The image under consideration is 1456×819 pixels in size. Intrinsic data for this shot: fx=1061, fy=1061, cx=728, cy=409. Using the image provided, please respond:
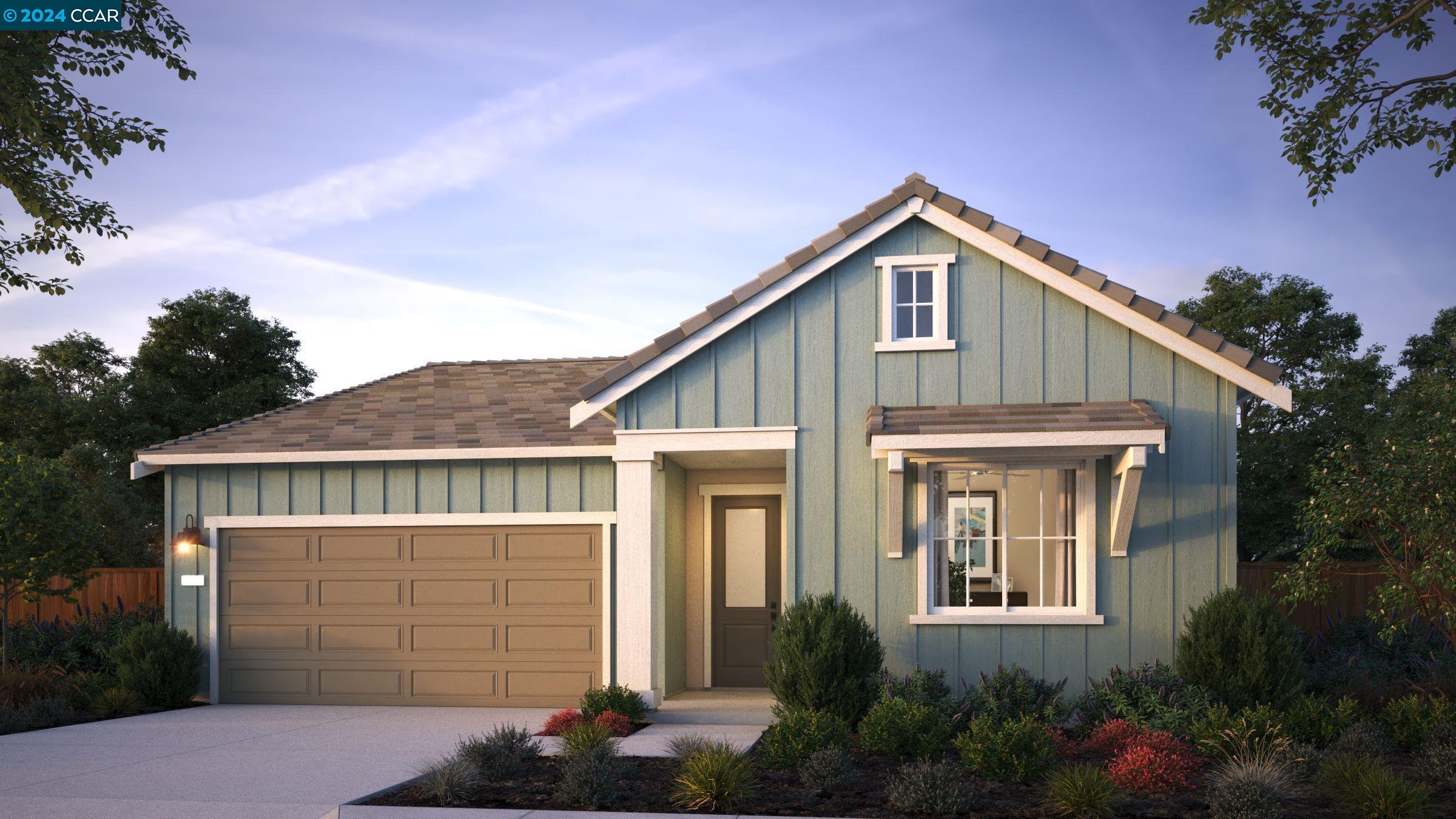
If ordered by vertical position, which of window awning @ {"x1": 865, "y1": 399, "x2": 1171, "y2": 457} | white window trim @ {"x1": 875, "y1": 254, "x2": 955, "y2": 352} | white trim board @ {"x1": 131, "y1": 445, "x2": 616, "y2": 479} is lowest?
white trim board @ {"x1": 131, "y1": 445, "x2": 616, "y2": 479}

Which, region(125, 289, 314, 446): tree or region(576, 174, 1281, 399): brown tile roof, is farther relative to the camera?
region(125, 289, 314, 446): tree

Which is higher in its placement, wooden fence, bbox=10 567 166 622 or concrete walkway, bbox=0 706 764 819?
wooden fence, bbox=10 567 166 622

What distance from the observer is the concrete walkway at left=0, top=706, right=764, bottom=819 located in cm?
706

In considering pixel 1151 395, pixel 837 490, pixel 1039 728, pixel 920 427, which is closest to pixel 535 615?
pixel 837 490

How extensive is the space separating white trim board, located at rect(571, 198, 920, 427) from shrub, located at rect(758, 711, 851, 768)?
3.92 meters

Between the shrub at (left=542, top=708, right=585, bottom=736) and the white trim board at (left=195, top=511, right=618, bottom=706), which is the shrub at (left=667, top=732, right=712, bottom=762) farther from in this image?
the white trim board at (left=195, top=511, right=618, bottom=706)

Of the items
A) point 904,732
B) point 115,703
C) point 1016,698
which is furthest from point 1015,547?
point 115,703

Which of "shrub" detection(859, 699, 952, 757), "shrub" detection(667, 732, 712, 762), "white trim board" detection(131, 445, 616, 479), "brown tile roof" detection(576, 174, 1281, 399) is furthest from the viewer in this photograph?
"white trim board" detection(131, 445, 616, 479)

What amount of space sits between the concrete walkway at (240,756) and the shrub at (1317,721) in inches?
184

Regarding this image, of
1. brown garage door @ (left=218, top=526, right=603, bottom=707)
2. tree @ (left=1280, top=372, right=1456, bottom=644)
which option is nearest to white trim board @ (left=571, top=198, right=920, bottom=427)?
brown garage door @ (left=218, top=526, right=603, bottom=707)

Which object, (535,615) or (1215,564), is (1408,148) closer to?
(1215,564)

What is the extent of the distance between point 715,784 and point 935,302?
225 inches

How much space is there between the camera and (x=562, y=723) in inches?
401

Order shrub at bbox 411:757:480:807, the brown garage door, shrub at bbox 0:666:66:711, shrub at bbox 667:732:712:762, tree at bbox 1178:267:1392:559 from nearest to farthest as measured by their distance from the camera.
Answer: shrub at bbox 411:757:480:807
shrub at bbox 667:732:712:762
shrub at bbox 0:666:66:711
the brown garage door
tree at bbox 1178:267:1392:559
